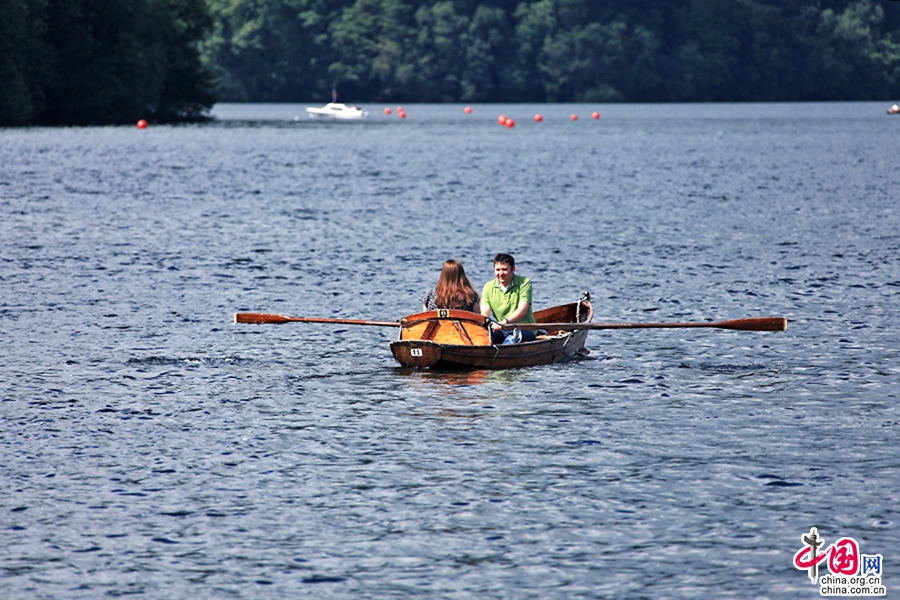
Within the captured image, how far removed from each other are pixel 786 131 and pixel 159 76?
180 ft

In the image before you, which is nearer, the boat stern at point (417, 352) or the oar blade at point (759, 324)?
the boat stern at point (417, 352)

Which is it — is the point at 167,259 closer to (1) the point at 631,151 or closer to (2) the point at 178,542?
(2) the point at 178,542

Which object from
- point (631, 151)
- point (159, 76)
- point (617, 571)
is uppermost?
point (159, 76)

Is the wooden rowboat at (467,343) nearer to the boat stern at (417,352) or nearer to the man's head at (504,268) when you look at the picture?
the boat stern at (417,352)

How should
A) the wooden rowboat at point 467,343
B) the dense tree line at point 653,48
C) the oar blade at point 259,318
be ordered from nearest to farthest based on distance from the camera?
the wooden rowboat at point 467,343
the oar blade at point 259,318
the dense tree line at point 653,48

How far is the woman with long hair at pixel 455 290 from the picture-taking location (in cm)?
1981

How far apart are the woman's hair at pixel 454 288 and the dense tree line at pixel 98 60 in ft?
270

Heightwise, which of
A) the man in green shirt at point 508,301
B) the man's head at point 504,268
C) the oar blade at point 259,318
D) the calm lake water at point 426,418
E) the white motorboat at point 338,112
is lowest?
the calm lake water at point 426,418

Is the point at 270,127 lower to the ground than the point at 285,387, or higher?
higher

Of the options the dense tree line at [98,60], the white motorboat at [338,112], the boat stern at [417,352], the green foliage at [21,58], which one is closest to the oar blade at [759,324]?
the boat stern at [417,352]

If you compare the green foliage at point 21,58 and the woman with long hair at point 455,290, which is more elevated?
the green foliage at point 21,58

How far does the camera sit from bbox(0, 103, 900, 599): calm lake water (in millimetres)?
11688

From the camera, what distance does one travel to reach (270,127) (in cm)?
12975

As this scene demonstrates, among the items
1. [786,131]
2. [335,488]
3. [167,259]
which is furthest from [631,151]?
[335,488]
